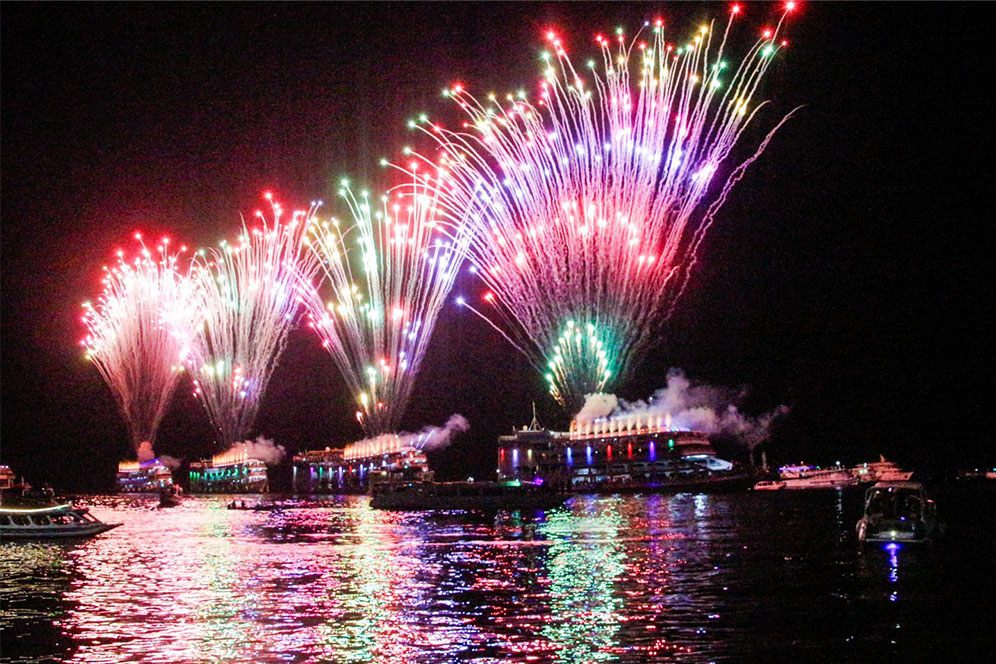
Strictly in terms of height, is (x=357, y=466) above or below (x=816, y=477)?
above

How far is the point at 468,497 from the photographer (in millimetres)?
83000

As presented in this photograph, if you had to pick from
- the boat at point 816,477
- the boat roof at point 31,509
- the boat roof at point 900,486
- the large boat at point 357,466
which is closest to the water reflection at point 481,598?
the boat roof at point 900,486

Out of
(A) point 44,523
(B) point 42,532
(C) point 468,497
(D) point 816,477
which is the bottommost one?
(D) point 816,477

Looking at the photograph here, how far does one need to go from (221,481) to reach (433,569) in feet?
424

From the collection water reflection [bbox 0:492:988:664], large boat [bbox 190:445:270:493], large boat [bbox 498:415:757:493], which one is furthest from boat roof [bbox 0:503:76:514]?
large boat [bbox 190:445:270:493]

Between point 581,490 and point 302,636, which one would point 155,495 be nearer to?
point 581,490

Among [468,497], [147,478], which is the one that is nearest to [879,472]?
[468,497]

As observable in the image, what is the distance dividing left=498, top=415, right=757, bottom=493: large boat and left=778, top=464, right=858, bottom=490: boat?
40310 mm

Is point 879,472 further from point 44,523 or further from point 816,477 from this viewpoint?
point 44,523

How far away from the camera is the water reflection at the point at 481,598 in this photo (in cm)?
2036

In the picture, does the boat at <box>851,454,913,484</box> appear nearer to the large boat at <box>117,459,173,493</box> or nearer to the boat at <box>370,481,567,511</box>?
the boat at <box>370,481,567,511</box>

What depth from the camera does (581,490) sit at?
12250 cm

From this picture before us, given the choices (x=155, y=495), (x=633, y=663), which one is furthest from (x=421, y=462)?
(x=633, y=663)

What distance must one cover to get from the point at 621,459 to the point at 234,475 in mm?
66101
